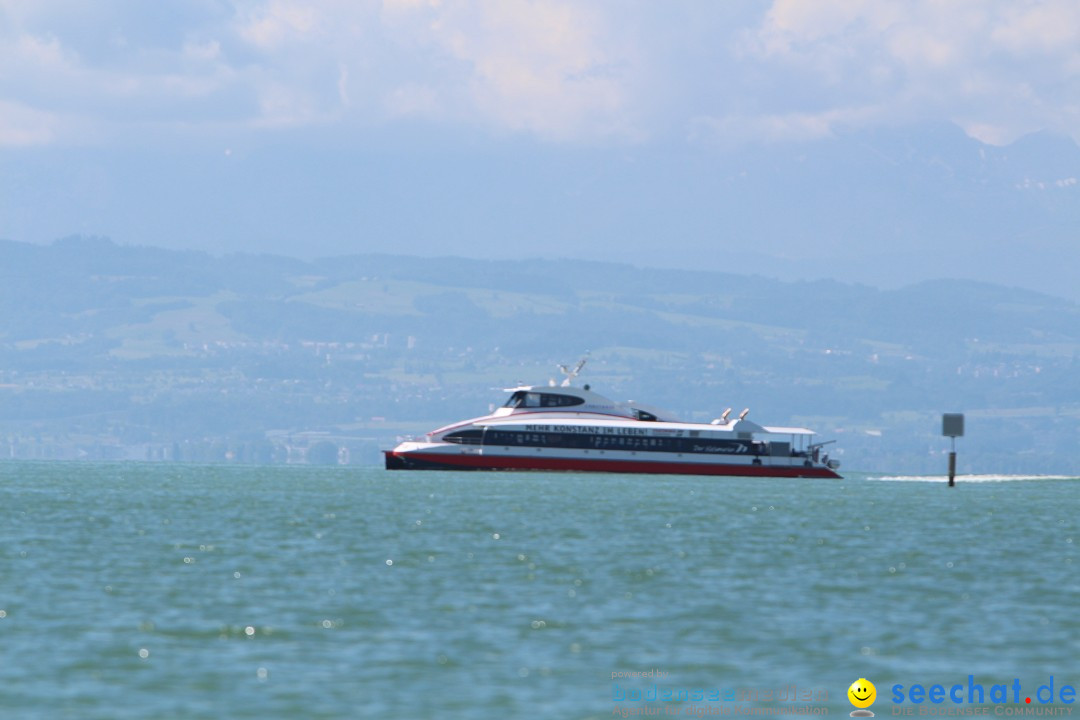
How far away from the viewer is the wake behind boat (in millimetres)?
132750

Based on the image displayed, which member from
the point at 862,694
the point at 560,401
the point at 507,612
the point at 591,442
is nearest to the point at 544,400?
the point at 560,401

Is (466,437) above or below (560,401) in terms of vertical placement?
below

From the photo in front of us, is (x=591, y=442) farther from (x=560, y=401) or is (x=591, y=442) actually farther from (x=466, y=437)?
(x=466, y=437)

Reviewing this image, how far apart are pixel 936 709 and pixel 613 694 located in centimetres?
554

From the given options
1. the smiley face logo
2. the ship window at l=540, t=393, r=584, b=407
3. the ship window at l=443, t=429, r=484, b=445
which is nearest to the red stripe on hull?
the ship window at l=443, t=429, r=484, b=445

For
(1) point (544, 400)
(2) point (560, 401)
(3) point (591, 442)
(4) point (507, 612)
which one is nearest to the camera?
(4) point (507, 612)

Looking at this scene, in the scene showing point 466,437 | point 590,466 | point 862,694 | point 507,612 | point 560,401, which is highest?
point 560,401

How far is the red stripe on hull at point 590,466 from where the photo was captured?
434 feet

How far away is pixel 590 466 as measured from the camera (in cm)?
13288

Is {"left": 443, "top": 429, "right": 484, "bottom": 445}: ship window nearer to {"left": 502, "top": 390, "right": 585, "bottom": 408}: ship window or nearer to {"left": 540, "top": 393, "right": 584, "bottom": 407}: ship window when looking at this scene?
{"left": 502, "top": 390, "right": 585, "bottom": 408}: ship window

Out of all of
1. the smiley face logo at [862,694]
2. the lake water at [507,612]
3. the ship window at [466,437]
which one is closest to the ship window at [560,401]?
the ship window at [466,437]

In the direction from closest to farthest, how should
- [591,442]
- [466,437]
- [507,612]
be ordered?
[507,612]
[591,442]
[466,437]

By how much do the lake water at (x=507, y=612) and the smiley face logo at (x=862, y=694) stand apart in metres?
0.24

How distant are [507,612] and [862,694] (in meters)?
12.3
